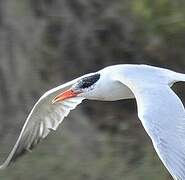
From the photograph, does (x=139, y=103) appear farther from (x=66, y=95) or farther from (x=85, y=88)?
(x=66, y=95)

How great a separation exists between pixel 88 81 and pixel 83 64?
4131 millimetres

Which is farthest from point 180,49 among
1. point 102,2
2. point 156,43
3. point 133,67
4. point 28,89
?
point 133,67

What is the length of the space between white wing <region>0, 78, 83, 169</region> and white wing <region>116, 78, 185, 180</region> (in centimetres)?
123

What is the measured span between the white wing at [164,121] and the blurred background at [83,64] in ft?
8.69

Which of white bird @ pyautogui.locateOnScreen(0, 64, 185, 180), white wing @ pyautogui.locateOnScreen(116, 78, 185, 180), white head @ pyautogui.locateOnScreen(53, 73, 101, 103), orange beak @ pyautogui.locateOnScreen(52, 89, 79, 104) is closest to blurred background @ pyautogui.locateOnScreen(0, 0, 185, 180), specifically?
white bird @ pyautogui.locateOnScreen(0, 64, 185, 180)

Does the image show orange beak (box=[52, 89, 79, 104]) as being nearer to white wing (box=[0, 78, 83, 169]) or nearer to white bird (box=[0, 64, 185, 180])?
white bird (box=[0, 64, 185, 180])

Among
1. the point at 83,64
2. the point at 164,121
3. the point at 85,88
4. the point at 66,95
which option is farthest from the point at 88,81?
the point at 83,64

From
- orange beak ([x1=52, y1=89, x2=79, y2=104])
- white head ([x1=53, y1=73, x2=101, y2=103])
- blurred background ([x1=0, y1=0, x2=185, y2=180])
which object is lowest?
blurred background ([x1=0, y1=0, x2=185, y2=180])

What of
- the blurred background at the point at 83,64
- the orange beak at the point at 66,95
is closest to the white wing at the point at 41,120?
the orange beak at the point at 66,95

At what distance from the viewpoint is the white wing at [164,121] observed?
22.7 feet

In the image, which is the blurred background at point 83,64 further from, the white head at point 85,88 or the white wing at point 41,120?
the white head at point 85,88

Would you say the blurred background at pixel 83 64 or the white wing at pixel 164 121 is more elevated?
the white wing at pixel 164 121

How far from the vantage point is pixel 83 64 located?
12.4 meters

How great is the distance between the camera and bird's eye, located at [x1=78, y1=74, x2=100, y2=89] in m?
8.24
